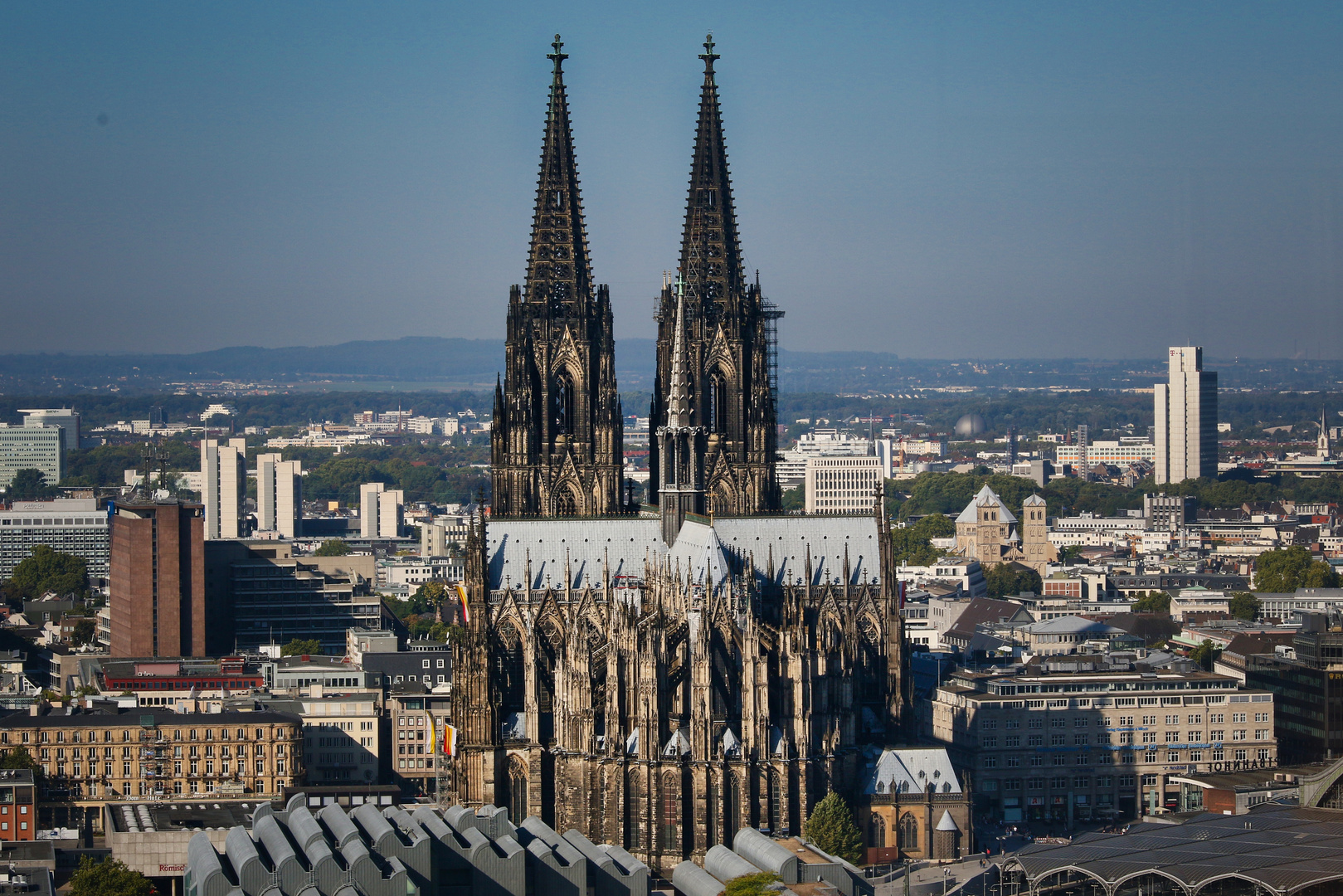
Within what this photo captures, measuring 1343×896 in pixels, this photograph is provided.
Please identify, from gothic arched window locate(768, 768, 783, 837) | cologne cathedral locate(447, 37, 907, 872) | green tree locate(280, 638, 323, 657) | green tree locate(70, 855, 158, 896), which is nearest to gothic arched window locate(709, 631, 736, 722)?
cologne cathedral locate(447, 37, 907, 872)

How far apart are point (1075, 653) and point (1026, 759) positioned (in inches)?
782

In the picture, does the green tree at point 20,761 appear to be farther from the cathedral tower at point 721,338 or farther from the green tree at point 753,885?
the green tree at point 753,885

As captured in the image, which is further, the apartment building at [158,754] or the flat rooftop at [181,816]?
the apartment building at [158,754]

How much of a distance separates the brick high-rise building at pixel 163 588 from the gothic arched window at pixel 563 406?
197ft

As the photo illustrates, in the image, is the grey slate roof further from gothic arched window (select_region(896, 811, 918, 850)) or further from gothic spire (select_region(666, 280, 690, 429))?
gothic arched window (select_region(896, 811, 918, 850))

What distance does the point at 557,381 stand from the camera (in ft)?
451

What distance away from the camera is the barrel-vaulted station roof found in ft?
324

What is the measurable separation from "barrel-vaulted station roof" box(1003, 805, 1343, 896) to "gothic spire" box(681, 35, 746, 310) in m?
41.0

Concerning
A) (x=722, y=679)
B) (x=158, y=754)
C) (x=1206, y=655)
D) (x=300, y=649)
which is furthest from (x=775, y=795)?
Result: (x=300, y=649)

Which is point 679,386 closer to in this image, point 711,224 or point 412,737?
point 711,224

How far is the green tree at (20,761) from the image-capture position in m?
133

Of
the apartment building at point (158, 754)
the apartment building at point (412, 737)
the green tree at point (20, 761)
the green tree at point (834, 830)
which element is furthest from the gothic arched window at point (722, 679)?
the green tree at point (20, 761)

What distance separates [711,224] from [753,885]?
50.2m

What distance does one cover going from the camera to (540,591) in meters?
124
